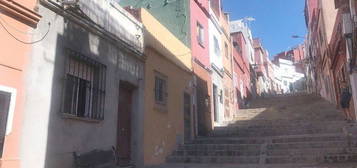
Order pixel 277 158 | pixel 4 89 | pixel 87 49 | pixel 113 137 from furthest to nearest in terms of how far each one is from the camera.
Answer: pixel 277 158
pixel 113 137
pixel 87 49
pixel 4 89

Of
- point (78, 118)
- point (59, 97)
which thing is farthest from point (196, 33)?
point (59, 97)

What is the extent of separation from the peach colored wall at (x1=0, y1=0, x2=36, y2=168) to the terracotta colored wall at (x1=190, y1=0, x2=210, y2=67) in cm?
852

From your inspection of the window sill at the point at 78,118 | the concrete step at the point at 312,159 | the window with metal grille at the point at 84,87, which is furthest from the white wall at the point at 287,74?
the window sill at the point at 78,118

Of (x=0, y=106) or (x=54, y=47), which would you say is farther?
(x=54, y=47)

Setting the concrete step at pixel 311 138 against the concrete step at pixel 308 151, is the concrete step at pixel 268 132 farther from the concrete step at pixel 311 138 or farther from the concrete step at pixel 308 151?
the concrete step at pixel 308 151

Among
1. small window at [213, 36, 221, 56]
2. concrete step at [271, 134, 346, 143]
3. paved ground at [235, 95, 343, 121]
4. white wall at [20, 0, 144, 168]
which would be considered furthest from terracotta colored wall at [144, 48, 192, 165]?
paved ground at [235, 95, 343, 121]

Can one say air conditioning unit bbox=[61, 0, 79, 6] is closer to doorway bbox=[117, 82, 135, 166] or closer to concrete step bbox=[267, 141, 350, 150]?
doorway bbox=[117, 82, 135, 166]

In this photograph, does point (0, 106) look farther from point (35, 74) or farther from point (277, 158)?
point (277, 158)

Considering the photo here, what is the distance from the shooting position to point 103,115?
751cm

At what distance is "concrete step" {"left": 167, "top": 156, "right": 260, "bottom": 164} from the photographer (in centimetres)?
952

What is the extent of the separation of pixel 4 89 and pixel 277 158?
719cm

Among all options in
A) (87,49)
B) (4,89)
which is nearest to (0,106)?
(4,89)

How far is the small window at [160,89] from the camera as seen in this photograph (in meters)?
10.3

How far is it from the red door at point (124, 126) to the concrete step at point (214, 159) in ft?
6.34
